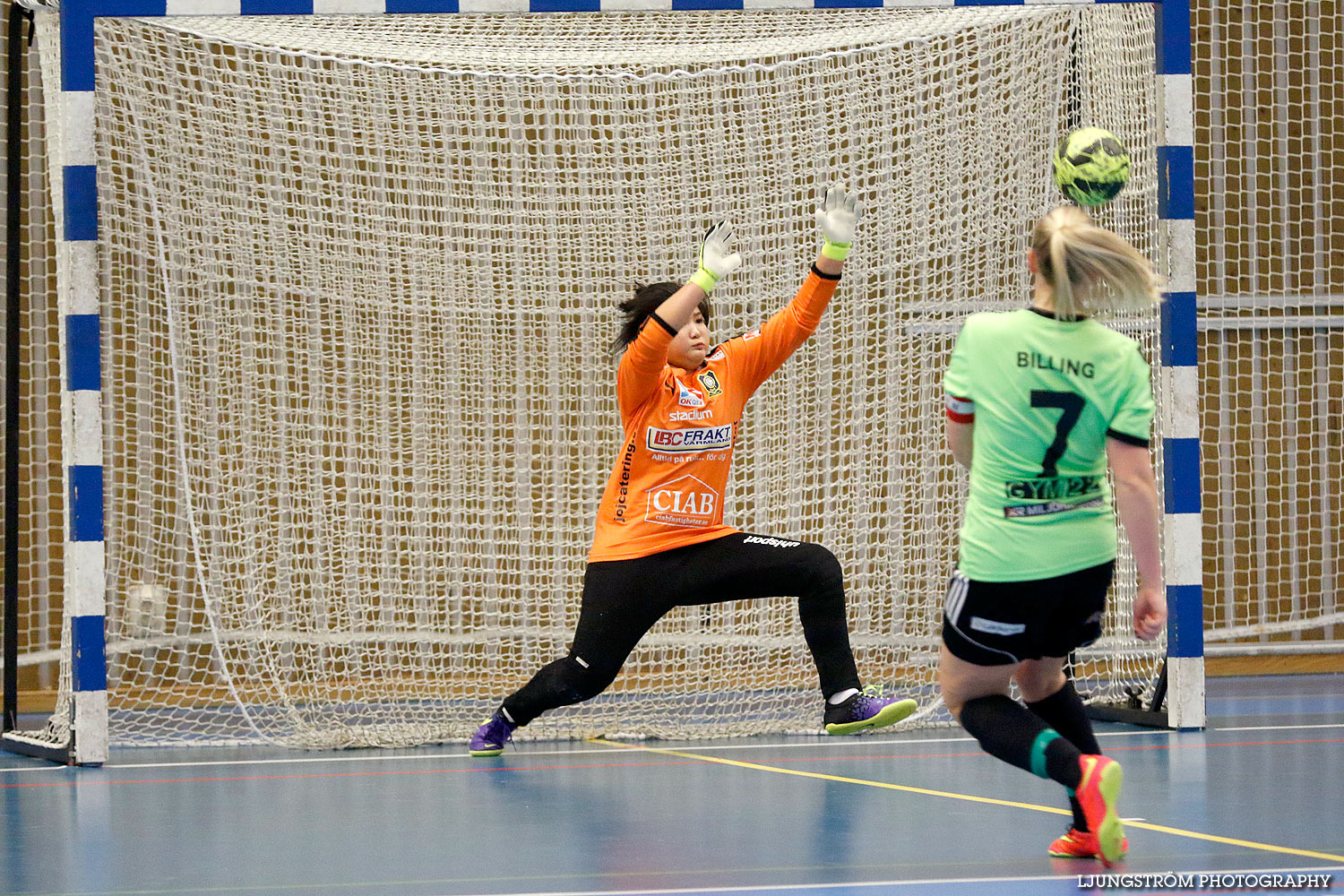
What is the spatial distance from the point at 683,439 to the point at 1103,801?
229 cm

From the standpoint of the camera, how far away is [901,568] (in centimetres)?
718

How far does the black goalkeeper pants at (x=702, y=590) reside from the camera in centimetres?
506

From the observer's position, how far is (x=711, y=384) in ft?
17.1

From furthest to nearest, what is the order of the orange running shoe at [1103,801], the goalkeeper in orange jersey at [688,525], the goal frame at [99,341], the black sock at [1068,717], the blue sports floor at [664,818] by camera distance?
the goal frame at [99,341] → the goalkeeper in orange jersey at [688,525] → the black sock at [1068,717] → the blue sports floor at [664,818] → the orange running shoe at [1103,801]

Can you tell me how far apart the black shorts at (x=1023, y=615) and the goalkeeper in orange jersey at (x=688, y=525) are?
61.9 inches

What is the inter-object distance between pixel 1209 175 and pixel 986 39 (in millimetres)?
3462

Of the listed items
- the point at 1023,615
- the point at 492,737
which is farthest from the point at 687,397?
the point at 1023,615

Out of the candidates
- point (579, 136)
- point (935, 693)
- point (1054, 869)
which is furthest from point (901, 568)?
point (1054, 869)

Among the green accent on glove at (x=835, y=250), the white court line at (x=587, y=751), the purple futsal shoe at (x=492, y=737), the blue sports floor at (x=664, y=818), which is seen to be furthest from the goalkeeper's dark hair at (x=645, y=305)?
the white court line at (x=587, y=751)

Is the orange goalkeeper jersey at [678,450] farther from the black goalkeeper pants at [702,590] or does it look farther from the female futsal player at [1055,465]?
the female futsal player at [1055,465]

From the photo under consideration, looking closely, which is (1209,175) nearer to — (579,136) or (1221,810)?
(579,136)

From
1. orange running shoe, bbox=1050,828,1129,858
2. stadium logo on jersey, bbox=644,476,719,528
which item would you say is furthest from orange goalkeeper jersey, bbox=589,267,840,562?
orange running shoe, bbox=1050,828,1129,858

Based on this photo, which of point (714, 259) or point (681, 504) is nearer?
point (714, 259)

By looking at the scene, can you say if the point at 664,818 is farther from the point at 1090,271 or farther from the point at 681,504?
the point at 1090,271
